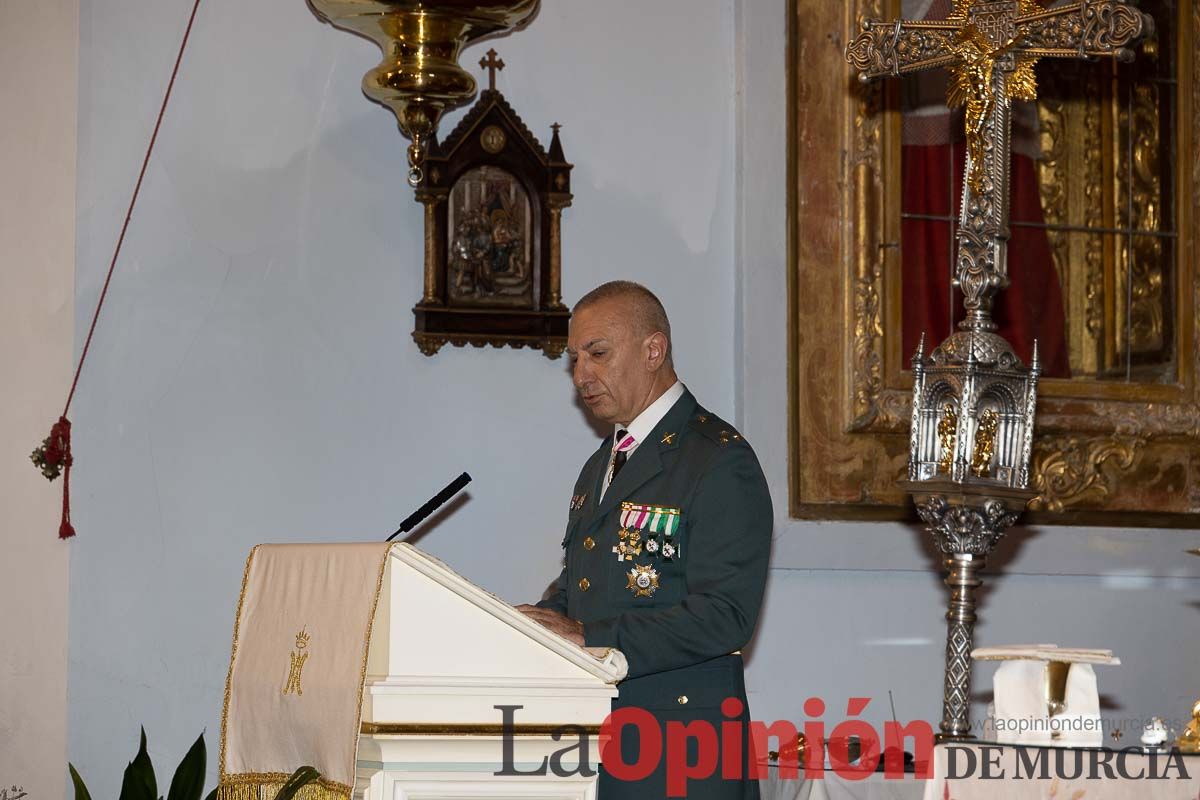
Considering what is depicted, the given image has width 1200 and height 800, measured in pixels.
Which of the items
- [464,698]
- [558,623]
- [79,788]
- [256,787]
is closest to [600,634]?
[558,623]

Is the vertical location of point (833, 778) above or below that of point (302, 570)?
below

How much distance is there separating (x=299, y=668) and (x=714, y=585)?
2.68 ft

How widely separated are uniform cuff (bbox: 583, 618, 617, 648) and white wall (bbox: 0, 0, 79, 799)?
2.02m

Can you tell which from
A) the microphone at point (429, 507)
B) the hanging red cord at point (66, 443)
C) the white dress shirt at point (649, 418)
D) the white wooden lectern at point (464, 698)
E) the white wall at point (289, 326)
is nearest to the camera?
Result: the white wooden lectern at point (464, 698)

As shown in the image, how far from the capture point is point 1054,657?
9.82 ft

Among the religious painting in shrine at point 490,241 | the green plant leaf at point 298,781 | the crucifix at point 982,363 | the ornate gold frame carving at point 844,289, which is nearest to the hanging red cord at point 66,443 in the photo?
the religious painting in shrine at point 490,241

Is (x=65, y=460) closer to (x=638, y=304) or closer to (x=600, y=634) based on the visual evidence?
(x=638, y=304)

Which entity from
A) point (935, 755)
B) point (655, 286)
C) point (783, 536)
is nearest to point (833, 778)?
point (935, 755)

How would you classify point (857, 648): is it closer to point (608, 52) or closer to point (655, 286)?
point (655, 286)

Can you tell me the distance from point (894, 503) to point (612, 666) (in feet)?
8.16

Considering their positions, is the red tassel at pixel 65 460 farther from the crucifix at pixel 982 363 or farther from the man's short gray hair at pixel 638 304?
the crucifix at pixel 982 363

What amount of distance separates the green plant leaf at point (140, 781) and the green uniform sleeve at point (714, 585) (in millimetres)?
1720

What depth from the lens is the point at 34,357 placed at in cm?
455

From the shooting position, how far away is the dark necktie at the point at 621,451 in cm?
353
